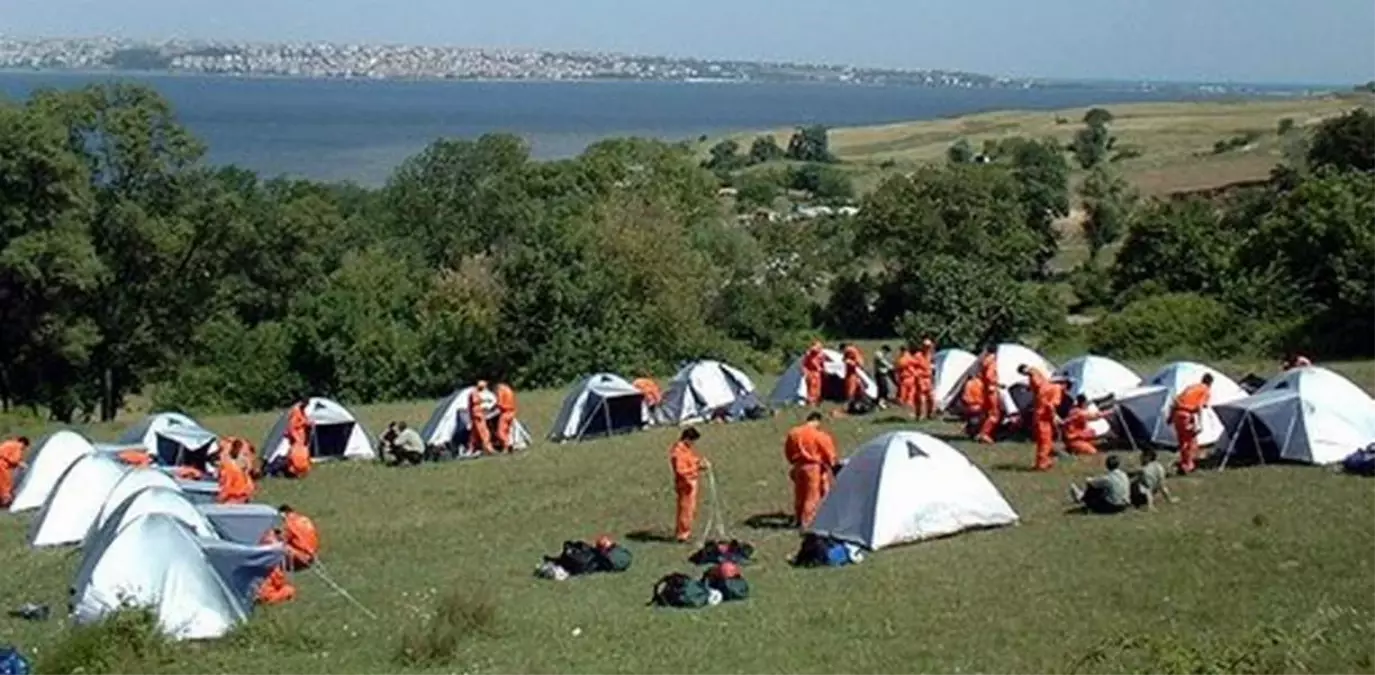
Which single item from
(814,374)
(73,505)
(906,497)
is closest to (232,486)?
(73,505)

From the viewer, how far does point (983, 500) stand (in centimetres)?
2325

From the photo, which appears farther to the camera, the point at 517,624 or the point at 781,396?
the point at 781,396

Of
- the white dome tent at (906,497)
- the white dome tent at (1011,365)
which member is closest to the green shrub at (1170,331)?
the white dome tent at (1011,365)

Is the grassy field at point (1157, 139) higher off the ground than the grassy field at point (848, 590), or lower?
lower

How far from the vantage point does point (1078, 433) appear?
1131 inches

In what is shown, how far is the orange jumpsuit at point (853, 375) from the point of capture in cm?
3616

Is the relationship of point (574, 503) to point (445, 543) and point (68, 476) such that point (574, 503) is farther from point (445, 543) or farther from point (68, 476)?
point (68, 476)

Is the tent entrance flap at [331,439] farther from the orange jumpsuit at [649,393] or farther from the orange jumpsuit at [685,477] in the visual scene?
the orange jumpsuit at [685,477]

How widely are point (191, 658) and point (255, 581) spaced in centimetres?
207

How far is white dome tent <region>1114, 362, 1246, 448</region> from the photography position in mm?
28672

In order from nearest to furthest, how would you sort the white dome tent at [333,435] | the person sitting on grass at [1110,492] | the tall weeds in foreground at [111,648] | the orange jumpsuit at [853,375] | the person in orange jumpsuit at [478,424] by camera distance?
the tall weeds in foreground at [111,648], the person sitting on grass at [1110,492], the person in orange jumpsuit at [478,424], the white dome tent at [333,435], the orange jumpsuit at [853,375]

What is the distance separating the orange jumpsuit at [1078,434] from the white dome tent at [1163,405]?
0.90 meters

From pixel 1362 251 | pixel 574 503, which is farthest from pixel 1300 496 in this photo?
pixel 1362 251

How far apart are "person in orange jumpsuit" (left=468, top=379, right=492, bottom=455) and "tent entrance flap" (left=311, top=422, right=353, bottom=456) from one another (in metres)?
2.70
